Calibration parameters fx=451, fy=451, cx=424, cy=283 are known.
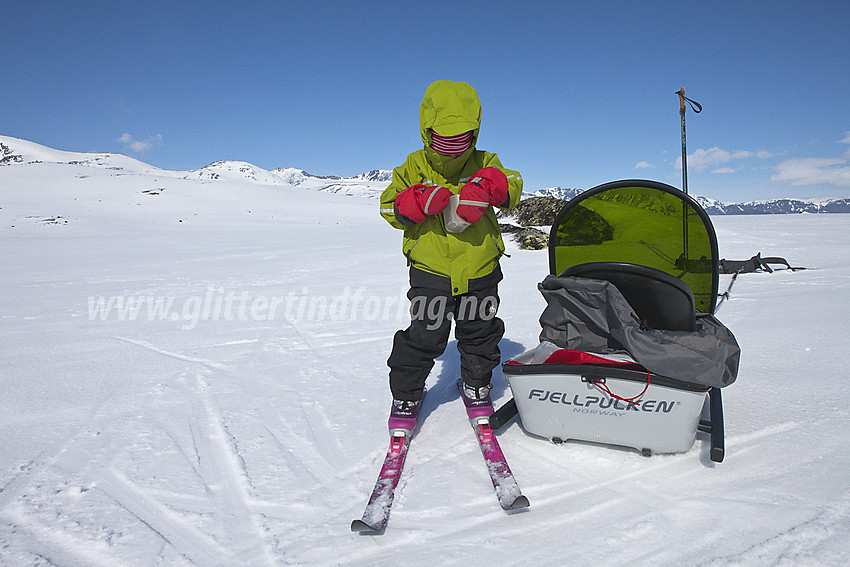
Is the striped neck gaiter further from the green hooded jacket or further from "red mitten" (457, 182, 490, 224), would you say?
"red mitten" (457, 182, 490, 224)

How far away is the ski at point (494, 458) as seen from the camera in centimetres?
184

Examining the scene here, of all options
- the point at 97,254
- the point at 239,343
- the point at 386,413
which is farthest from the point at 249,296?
the point at 97,254

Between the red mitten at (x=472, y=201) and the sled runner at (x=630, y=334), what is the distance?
0.60 metres

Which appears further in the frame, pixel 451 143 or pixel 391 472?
pixel 451 143

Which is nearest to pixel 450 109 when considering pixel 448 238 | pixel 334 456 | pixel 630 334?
pixel 448 238

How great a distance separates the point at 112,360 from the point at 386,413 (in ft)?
8.20

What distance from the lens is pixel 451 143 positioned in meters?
2.21

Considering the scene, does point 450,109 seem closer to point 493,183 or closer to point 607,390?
point 493,183

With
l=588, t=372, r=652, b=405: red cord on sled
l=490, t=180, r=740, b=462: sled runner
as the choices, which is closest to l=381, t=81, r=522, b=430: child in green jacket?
l=490, t=180, r=740, b=462: sled runner

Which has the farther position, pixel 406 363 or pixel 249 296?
pixel 249 296

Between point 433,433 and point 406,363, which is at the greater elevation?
point 406,363

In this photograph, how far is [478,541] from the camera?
169cm

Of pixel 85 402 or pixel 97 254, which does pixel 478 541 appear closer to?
pixel 85 402

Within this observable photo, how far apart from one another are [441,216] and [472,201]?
0.26 metres
